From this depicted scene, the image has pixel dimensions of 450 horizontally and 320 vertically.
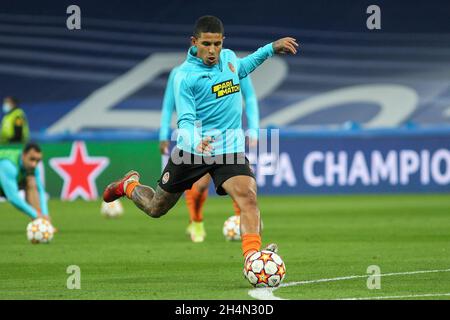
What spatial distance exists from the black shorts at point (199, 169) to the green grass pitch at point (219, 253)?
0.86 meters

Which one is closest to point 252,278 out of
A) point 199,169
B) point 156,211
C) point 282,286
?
point 282,286

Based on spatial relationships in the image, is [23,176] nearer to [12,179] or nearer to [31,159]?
[12,179]

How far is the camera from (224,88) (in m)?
9.96

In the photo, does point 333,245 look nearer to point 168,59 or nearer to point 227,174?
point 227,174

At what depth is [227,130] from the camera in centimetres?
991

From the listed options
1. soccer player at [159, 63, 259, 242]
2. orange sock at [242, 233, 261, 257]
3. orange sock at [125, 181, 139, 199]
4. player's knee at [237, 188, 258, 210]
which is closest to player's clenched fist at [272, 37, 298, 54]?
player's knee at [237, 188, 258, 210]

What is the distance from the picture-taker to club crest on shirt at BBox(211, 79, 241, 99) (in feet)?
32.6

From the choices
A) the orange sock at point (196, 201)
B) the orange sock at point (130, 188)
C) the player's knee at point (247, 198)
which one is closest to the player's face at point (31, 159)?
the orange sock at point (196, 201)

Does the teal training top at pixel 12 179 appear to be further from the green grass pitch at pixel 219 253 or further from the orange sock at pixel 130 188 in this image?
the orange sock at pixel 130 188

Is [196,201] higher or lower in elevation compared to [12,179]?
lower

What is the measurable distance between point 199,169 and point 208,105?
594mm

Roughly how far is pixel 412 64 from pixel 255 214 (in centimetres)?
2183

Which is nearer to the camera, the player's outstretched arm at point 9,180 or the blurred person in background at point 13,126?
the player's outstretched arm at point 9,180

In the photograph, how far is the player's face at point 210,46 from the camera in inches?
387
